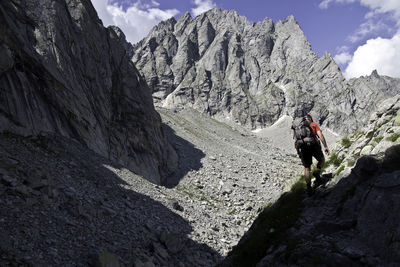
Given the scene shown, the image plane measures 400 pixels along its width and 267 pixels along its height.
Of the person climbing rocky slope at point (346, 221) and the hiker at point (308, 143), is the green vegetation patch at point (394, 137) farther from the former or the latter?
the hiker at point (308, 143)

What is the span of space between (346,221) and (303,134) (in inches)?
146

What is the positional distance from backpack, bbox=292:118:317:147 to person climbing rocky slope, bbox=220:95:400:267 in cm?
156

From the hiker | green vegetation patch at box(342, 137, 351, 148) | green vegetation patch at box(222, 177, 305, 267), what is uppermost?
green vegetation patch at box(342, 137, 351, 148)

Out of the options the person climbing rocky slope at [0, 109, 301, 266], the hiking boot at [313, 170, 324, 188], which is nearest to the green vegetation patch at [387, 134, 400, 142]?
the hiking boot at [313, 170, 324, 188]

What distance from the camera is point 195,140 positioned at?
72938 millimetres

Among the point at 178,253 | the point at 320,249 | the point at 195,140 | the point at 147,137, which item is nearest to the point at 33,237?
the point at 178,253

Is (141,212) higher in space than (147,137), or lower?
lower

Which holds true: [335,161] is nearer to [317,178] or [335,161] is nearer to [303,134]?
[317,178]

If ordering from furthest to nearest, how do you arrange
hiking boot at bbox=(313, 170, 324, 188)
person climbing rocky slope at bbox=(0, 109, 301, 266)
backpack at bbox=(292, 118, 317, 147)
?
person climbing rocky slope at bbox=(0, 109, 301, 266)
hiking boot at bbox=(313, 170, 324, 188)
backpack at bbox=(292, 118, 317, 147)

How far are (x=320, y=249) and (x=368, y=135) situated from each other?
21.6 feet

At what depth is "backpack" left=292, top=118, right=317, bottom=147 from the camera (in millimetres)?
10047

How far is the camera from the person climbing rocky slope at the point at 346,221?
249 inches

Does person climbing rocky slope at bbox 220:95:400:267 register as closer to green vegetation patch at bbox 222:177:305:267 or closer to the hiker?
green vegetation patch at bbox 222:177:305:267

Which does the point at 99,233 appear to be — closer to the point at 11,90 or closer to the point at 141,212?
the point at 141,212
